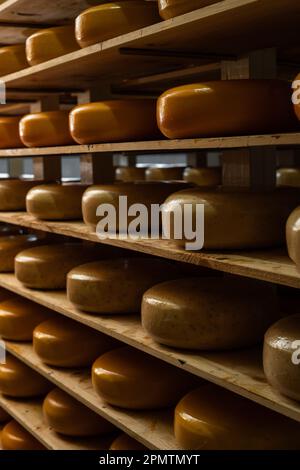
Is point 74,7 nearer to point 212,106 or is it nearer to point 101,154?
point 101,154

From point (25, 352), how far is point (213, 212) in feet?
4.75

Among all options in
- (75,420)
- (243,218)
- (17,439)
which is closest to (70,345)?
(75,420)

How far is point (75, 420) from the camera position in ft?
8.13

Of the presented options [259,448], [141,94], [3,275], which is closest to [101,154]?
[141,94]

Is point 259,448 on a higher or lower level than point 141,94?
lower

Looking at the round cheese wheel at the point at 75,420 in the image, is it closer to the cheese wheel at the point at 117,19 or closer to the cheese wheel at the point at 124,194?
the cheese wheel at the point at 124,194

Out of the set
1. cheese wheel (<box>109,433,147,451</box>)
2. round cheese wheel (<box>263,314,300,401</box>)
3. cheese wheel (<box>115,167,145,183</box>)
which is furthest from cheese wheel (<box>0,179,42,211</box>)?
round cheese wheel (<box>263,314,300,401</box>)

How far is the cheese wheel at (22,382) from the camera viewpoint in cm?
290

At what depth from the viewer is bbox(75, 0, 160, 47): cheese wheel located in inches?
78.7

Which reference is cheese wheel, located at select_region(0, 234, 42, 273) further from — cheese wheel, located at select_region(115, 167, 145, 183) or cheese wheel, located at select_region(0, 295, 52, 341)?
cheese wheel, located at select_region(115, 167, 145, 183)

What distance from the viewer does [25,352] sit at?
2824mm

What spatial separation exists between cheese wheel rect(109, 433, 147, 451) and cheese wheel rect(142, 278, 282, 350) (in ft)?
1.84

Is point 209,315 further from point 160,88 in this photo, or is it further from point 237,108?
point 160,88

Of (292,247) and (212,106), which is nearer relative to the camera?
(292,247)
